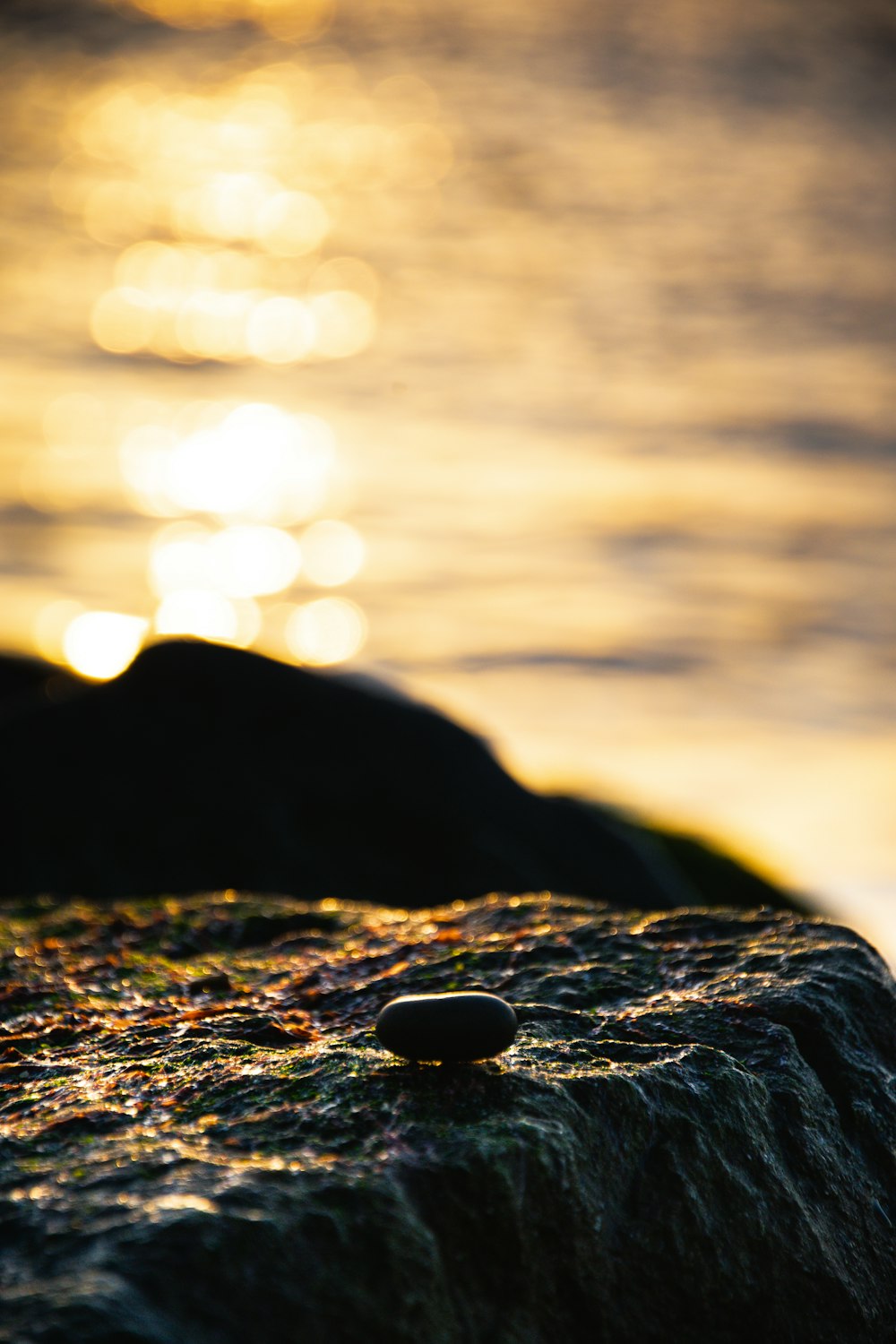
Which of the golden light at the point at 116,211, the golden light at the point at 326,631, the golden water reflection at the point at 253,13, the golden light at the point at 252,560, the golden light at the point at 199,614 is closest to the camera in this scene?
the golden light at the point at 199,614

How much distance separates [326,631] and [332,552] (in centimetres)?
174

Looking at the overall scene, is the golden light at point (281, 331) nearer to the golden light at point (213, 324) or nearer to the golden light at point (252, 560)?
the golden light at point (213, 324)

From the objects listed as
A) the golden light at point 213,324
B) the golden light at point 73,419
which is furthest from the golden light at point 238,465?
the golden light at point 213,324

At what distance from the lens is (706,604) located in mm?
14484

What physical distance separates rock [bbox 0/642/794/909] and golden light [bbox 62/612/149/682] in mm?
4737

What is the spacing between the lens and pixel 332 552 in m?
15.0

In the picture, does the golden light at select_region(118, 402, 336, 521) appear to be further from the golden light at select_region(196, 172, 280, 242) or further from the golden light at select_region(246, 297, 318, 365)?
the golden light at select_region(196, 172, 280, 242)

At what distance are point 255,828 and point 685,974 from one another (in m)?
2.61

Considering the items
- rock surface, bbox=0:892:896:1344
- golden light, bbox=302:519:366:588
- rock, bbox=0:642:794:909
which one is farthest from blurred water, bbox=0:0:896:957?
rock surface, bbox=0:892:896:1344

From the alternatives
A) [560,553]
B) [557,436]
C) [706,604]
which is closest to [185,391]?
[557,436]

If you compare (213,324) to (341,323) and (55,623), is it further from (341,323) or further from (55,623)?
(55,623)

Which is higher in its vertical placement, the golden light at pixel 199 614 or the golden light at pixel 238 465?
the golden light at pixel 238 465

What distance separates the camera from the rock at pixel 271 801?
5.25 m

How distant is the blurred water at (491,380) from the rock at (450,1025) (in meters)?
5.89
